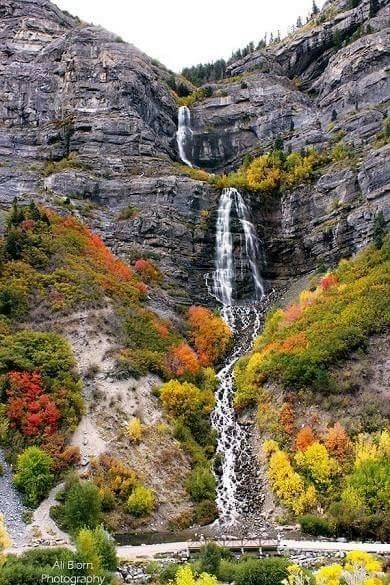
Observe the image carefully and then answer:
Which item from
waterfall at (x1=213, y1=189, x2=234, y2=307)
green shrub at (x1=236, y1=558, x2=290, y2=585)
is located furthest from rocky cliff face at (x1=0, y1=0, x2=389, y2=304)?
green shrub at (x1=236, y1=558, x2=290, y2=585)

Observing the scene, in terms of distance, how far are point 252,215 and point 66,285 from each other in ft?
102

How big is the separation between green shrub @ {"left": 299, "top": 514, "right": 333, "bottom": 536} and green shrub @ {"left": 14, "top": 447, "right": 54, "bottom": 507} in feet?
49.0

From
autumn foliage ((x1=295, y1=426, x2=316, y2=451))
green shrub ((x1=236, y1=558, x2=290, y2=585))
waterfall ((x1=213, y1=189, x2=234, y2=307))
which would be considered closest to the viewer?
green shrub ((x1=236, y1=558, x2=290, y2=585))

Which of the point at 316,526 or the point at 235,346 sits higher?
the point at 235,346

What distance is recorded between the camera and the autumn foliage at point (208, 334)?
55.8m

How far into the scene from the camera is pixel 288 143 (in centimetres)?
8769

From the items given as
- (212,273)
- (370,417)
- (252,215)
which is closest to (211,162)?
(252,215)

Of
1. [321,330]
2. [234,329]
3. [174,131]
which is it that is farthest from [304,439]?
[174,131]

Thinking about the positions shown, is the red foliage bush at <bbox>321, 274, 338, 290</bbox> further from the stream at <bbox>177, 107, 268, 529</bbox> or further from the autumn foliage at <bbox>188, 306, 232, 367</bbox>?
the autumn foliage at <bbox>188, 306, 232, 367</bbox>

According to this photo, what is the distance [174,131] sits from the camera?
313 feet

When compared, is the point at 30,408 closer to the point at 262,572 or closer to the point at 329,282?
the point at 262,572

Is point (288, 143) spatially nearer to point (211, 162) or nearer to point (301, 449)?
point (211, 162)

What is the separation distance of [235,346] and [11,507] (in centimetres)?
3031

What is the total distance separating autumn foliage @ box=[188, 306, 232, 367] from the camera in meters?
55.8
